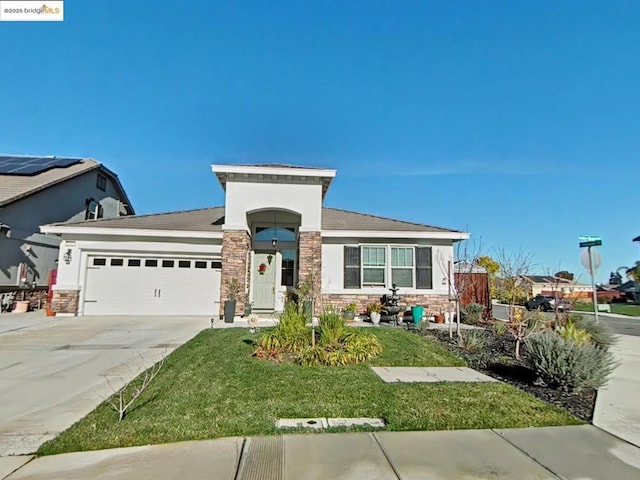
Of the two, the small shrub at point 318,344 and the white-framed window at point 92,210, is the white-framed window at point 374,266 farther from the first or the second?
the white-framed window at point 92,210

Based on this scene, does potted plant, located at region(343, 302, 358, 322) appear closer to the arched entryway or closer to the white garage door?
the arched entryway

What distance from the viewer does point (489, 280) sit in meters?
15.3

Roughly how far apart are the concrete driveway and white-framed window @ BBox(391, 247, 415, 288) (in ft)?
23.7

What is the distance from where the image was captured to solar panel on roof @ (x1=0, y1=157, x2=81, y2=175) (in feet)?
Answer: 59.3

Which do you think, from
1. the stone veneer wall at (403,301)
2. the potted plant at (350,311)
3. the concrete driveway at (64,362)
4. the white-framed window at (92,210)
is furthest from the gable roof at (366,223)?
the white-framed window at (92,210)

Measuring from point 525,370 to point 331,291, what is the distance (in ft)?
25.6

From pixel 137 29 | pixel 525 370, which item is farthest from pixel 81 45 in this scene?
pixel 525 370

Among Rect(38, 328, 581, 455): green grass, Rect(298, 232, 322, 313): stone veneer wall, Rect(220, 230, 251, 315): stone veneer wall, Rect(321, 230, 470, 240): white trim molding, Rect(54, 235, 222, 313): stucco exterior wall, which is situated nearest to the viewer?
Rect(38, 328, 581, 455): green grass

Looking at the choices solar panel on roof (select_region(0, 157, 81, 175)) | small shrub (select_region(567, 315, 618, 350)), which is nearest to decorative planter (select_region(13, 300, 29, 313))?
solar panel on roof (select_region(0, 157, 81, 175))

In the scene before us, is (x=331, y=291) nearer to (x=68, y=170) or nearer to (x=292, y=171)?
(x=292, y=171)

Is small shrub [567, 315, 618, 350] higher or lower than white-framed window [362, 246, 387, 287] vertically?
lower

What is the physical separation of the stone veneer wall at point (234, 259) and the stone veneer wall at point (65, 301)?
5723mm

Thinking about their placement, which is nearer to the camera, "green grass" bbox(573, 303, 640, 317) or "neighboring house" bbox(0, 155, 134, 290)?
"neighboring house" bbox(0, 155, 134, 290)

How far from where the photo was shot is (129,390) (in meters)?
5.21
